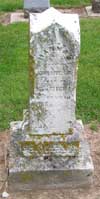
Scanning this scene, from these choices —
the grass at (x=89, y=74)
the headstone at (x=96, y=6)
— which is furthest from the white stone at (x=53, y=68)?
the headstone at (x=96, y=6)

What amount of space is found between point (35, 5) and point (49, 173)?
702 centimetres

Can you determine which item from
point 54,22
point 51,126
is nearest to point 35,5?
point 51,126

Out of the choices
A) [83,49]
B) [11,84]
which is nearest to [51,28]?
[11,84]

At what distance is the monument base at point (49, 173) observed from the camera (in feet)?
20.0

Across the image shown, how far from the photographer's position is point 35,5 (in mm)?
12422

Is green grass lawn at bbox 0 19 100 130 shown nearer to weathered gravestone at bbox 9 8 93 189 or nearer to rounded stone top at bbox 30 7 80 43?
weathered gravestone at bbox 9 8 93 189

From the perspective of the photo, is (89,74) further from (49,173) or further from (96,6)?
(96,6)

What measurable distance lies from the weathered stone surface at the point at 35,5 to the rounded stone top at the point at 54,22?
6657mm

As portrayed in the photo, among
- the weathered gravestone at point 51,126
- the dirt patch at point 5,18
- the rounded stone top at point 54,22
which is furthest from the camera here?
the dirt patch at point 5,18

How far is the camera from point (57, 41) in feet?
18.8

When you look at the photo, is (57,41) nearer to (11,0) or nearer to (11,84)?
(11,84)

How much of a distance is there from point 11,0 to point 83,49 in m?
4.14

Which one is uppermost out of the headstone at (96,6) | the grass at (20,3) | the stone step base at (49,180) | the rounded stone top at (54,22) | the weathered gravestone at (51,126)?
the rounded stone top at (54,22)

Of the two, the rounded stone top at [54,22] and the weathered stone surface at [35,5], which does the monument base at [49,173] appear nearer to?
the rounded stone top at [54,22]
